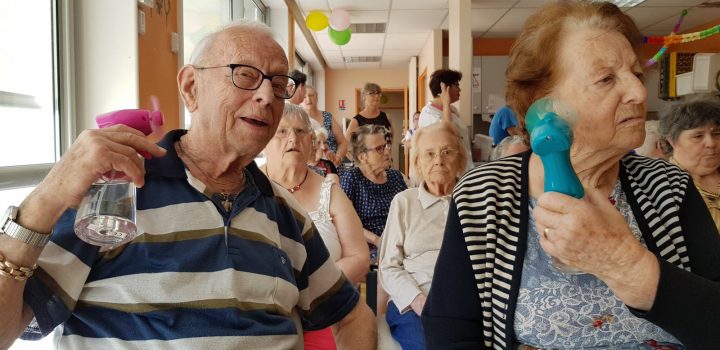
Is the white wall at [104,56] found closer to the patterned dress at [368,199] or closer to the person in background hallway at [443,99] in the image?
the patterned dress at [368,199]

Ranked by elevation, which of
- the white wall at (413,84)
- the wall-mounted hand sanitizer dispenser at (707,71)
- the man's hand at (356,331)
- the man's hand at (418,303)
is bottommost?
the man's hand at (418,303)

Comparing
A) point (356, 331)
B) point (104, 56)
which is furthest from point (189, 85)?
point (104, 56)

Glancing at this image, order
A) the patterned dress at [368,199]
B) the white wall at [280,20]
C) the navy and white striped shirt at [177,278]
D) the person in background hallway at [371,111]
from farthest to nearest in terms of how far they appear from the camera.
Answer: the white wall at [280,20]
the person in background hallway at [371,111]
the patterned dress at [368,199]
the navy and white striped shirt at [177,278]

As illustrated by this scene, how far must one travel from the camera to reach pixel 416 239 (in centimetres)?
228

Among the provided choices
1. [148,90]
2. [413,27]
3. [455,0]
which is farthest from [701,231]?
[413,27]

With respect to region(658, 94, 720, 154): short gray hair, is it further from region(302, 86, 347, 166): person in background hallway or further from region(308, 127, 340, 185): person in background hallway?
region(302, 86, 347, 166): person in background hallway

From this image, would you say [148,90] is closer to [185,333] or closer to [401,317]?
[401,317]

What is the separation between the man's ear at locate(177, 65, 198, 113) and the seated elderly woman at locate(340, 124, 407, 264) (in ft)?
6.09

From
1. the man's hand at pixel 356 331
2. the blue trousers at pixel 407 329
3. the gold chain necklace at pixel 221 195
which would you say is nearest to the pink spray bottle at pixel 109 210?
the gold chain necklace at pixel 221 195

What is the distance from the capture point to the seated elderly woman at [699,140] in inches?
90.4

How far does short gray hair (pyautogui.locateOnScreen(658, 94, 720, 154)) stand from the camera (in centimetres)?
237

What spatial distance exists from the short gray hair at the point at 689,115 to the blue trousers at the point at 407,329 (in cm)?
152

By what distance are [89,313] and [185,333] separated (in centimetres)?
18

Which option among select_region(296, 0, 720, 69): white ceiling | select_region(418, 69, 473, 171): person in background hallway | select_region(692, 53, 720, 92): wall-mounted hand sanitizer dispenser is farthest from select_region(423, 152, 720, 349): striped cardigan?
select_region(692, 53, 720, 92): wall-mounted hand sanitizer dispenser
